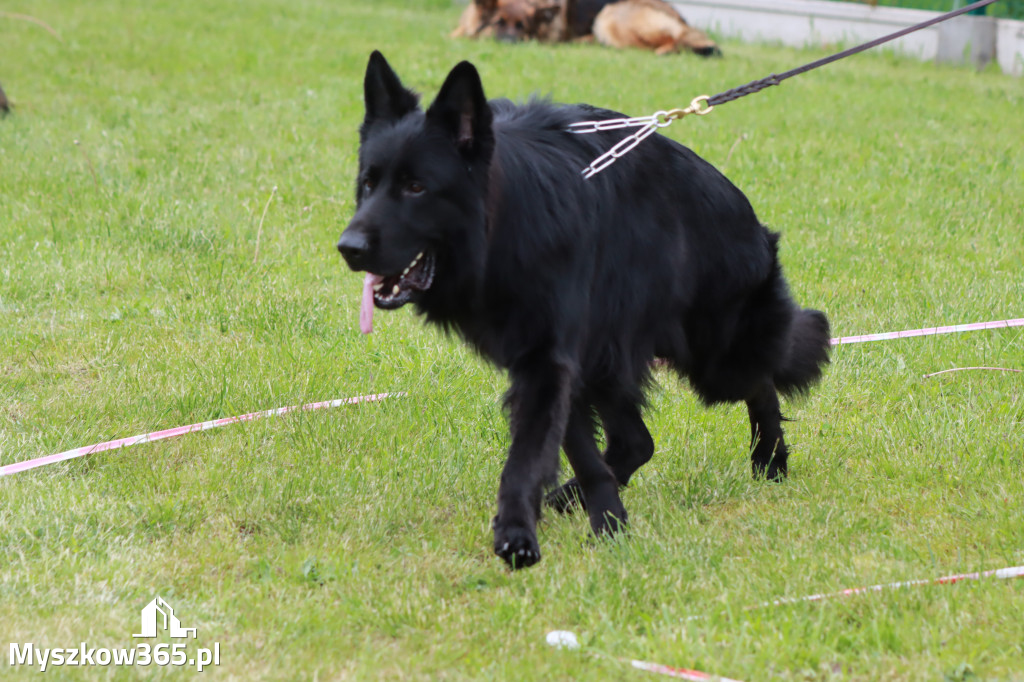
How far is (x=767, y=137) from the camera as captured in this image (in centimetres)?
974

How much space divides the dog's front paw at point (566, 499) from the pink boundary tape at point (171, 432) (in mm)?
1065

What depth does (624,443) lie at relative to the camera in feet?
12.4

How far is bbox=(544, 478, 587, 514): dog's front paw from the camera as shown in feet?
12.6

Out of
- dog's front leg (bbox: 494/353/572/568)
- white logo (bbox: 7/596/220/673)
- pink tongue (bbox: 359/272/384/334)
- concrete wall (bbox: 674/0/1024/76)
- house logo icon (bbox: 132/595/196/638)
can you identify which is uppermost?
concrete wall (bbox: 674/0/1024/76)

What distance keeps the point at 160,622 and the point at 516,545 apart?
1.03 m

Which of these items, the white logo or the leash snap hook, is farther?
the leash snap hook

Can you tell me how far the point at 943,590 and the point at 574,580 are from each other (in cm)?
106

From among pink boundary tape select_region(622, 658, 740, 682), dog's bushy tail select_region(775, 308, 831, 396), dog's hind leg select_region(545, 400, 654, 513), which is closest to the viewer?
pink boundary tape select_region(622, 658, 740, 682)

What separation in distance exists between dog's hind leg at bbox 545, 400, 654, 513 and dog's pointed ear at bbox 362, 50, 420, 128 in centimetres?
124

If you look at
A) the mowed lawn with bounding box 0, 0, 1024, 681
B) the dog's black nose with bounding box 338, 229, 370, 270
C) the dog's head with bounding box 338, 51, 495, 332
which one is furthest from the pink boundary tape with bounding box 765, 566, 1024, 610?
the dog's black nose with bounding box 338, 229, 370, 270

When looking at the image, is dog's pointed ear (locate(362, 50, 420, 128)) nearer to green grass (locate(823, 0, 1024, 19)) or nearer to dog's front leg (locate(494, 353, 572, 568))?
dog's front leg (locate(494, 353, 572, 568))

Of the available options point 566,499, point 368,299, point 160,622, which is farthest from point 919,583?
point 160,622

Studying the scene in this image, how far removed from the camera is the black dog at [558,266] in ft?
10.2

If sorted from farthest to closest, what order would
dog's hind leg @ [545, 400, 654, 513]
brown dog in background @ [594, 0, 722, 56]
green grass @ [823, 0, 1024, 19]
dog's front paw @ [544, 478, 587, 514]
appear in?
brown dog in background @ [594, 0, 722, 56]
green grass @ [823, 0, 1024, 19]
dog's front paw @ [544, 478, 587, 514]
dog's hind leg @ [545, 400, 654, 513]
